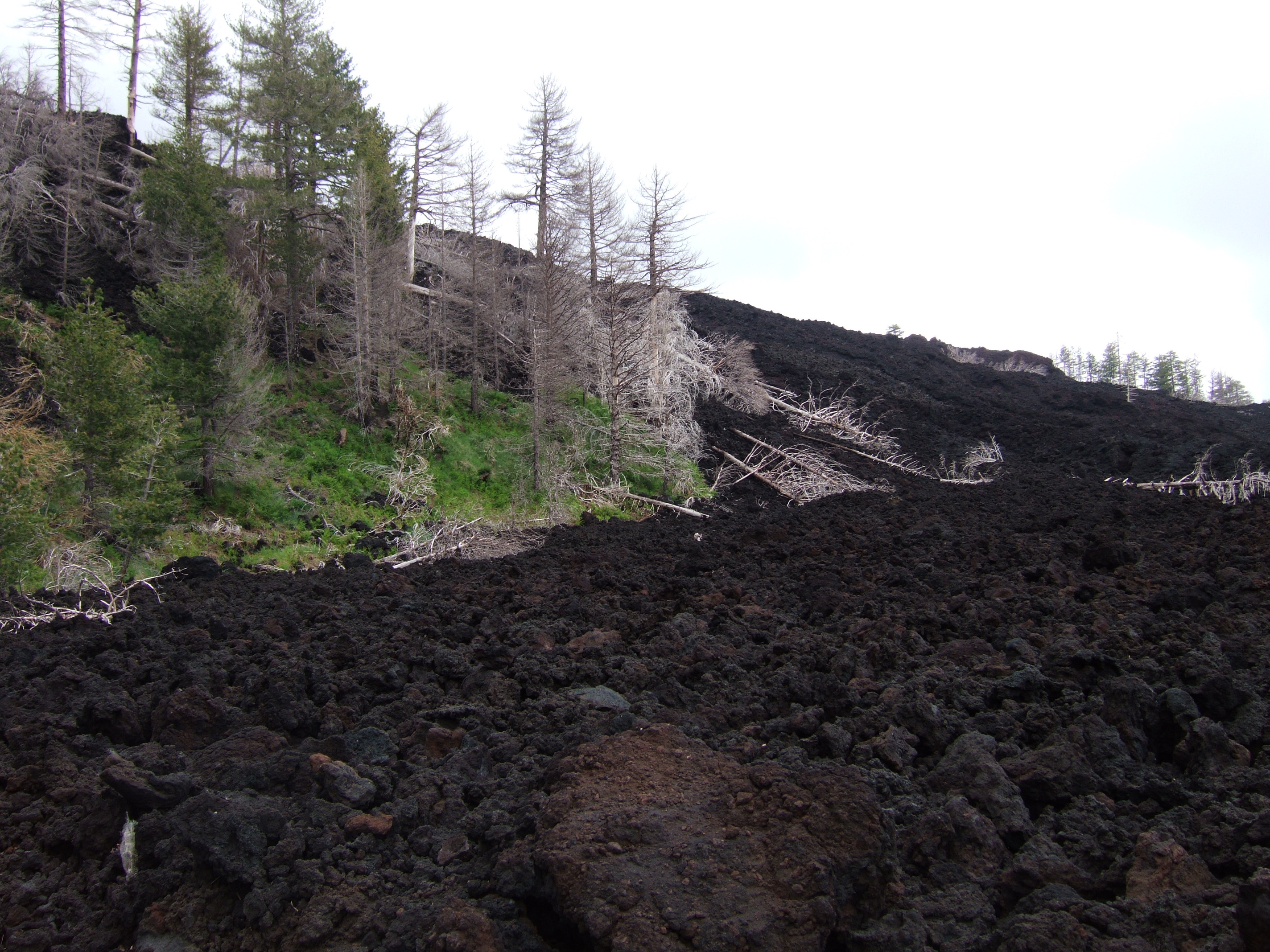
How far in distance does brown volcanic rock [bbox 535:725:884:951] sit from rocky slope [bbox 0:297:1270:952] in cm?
1

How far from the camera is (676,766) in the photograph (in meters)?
3.19

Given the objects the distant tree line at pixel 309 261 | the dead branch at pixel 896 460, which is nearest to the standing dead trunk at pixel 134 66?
the distant tree line at pixel 309 261

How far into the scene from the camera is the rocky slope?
2412mm

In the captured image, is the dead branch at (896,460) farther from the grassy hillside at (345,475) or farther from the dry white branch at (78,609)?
the dry white branch at (78,609)

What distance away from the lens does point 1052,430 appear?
21.2 meters

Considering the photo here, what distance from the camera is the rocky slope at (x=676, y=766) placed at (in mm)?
2412

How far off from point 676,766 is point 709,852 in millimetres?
630

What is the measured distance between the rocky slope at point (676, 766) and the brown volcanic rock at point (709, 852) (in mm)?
12

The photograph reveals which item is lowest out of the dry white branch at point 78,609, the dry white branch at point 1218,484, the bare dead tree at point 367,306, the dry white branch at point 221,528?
the dry white branch at point 221,528

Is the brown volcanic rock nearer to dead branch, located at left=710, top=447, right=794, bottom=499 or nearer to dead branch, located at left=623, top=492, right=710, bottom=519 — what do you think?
dead branch, located at left=623, top=492, right=710, bottom=519

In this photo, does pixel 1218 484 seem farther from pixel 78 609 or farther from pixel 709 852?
pixel 78 609

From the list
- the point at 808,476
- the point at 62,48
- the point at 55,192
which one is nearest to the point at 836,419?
the point at 808,476

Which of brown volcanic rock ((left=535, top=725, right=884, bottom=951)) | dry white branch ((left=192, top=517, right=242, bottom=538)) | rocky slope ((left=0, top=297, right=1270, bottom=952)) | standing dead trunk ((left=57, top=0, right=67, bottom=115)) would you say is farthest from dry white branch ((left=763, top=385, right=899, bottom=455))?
standing dead trunk ((left=57, top=0, right=67, bottom=115))

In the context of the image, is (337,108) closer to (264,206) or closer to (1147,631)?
(264,206)
